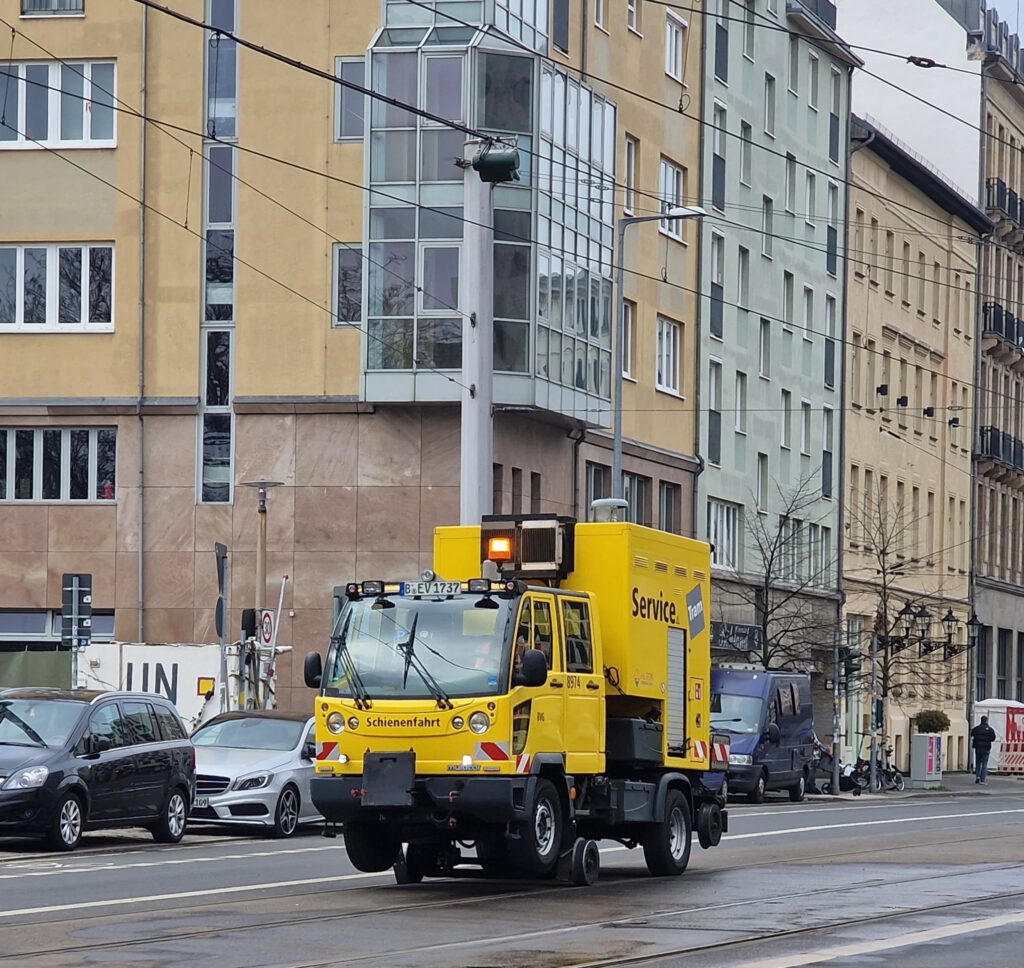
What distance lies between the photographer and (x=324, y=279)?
43312 mm

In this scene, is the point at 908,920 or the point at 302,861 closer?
the point at 908,920

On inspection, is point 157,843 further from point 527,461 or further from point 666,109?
point 666,109

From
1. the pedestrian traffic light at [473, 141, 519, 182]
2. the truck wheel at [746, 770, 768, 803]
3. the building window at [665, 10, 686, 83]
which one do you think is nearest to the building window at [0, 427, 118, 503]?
the truck wheel at [746, 770, 768, 803]

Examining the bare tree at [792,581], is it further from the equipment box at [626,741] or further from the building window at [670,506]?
the equipment box at [626,741]

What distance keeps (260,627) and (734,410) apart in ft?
81.8

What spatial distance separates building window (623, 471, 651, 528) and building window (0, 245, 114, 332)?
12.4 meters

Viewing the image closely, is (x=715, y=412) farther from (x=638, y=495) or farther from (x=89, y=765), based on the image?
(x=89, y=765)

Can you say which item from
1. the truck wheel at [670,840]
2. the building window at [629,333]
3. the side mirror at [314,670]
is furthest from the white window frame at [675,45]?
the side mirror at [314,670]

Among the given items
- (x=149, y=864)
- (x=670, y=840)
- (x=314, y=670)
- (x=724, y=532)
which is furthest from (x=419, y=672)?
(x=724, y=532)

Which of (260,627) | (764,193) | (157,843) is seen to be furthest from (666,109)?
(157,843)

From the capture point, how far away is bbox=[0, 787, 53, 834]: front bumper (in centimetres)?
2195

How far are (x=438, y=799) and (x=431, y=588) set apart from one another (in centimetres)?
168

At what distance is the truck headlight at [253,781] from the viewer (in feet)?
88.2

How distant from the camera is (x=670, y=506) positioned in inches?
2088
